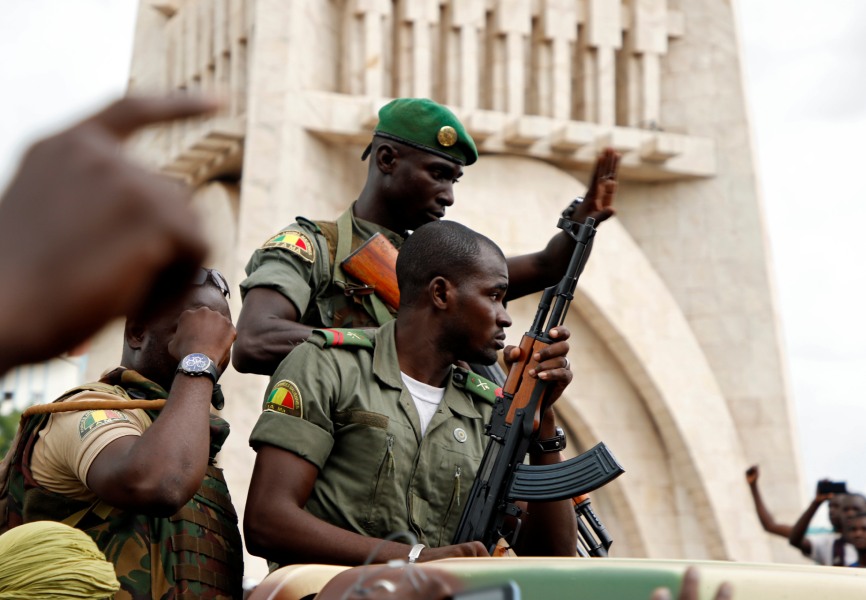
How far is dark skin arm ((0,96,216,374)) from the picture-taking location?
3.88ft

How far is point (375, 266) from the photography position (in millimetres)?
4223

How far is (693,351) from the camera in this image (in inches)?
616

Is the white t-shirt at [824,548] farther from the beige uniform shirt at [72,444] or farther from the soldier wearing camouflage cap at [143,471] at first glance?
the beige uniform shirt at [72,444]

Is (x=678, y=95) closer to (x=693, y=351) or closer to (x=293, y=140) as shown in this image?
(x=693, y=351)

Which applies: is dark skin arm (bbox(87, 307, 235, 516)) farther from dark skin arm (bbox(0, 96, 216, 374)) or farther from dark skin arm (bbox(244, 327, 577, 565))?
dark skin arm (bbox(0, 96, 216, 374))

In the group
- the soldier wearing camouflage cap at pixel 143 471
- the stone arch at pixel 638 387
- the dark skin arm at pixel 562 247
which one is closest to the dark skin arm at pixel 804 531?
the stone arch at pixel 638 387

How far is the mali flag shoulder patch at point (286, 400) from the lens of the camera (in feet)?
11.4

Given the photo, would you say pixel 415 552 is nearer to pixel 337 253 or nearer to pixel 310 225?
pixel 337 253

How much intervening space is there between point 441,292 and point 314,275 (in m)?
0.62

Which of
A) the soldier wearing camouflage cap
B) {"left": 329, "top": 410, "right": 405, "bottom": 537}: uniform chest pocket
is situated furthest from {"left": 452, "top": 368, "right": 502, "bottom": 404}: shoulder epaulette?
the soldier wearing camouflage cap

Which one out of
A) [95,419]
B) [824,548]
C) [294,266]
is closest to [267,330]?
[294,266]

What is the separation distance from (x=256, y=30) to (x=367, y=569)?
12.9 meters

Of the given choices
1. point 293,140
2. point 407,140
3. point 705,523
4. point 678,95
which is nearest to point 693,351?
point 705,523

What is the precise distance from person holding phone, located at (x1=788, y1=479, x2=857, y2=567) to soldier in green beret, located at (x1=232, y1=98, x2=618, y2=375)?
528 cm
